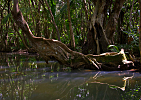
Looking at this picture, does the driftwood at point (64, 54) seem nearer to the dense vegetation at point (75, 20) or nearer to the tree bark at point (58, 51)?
the tree bark at point (58, 51)

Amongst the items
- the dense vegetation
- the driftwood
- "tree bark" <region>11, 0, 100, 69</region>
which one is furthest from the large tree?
"tree bark" <region>11, 0, 100, 69</region>

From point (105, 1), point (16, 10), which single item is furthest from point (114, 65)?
point (16, 10)

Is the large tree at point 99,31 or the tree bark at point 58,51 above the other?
the large tree at point 99,31

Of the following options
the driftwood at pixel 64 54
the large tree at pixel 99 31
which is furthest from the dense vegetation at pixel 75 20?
the driftwood at pixel 64 54

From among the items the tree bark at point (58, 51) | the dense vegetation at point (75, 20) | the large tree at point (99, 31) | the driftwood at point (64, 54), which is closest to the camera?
the driftwood at point (64, 54)

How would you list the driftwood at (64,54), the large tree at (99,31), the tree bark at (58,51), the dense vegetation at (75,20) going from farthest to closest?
the dense vegetation at (75,20)
the large tree at (99,31)
the tree bark at (58,51)
the driftwood at (64,54)

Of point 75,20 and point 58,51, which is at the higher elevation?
point 75,20

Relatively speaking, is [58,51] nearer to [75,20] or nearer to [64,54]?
[64,54]

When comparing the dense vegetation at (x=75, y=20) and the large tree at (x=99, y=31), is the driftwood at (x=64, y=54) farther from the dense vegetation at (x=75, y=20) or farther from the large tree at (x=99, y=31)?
the dense vegetation at (x=75, y=20)

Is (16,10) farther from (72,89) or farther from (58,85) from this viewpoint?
(72,89)

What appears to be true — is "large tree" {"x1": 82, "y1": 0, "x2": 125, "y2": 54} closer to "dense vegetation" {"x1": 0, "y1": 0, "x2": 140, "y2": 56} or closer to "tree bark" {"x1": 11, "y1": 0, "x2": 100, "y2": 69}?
"dense vegetation" {"x1": 0, "y1": 0, "x2": 140, "y2": 56}

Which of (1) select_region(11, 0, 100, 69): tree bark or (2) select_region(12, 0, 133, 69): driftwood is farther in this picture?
(1) select_region(11, 0, 100, 69): tree bark

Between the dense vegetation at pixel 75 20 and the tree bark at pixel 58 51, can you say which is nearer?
the tree bark at pixel 58 51

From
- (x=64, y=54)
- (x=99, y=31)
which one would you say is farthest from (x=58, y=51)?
(x=99, y=31)
